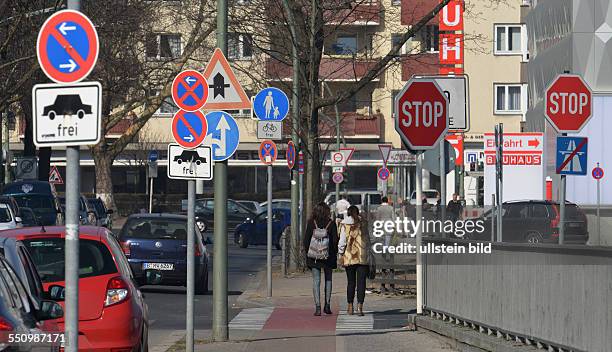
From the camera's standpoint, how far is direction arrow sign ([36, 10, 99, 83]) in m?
8.81

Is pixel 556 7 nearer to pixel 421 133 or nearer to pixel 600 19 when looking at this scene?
pixel 600 19

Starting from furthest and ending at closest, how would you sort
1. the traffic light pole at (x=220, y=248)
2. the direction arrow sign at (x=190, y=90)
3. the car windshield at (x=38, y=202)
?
the car windshield at (x=38, y=202)
the traffic light pole at (x=220, y=248)
the direction arrow sign at (x=190, y=90)

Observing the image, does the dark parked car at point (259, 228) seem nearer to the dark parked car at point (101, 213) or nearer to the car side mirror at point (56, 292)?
the dark parked car at point (101, 213)

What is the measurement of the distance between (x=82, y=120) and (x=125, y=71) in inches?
1487

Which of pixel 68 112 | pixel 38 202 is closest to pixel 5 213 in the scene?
pixel 38 202

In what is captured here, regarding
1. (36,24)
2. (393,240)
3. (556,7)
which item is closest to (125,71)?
(36,24)

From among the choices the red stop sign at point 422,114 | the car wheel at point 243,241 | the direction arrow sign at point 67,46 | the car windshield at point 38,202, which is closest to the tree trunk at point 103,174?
the car wheel at point 243,241

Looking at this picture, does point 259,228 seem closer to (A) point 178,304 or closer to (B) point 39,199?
(B) point 39,199

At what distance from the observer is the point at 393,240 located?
23.3 meters

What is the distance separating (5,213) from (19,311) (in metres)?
23.2

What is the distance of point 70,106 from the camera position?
8.68 m

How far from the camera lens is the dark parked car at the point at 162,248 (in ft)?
82.6

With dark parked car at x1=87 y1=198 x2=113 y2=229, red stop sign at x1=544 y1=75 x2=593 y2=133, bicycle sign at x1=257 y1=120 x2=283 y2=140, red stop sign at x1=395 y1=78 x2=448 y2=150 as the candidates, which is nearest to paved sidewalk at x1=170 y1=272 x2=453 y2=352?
red stop sign at x1=395 y1=78 x2=448 y2=150

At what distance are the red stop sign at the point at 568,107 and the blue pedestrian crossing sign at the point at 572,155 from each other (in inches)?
44.6
